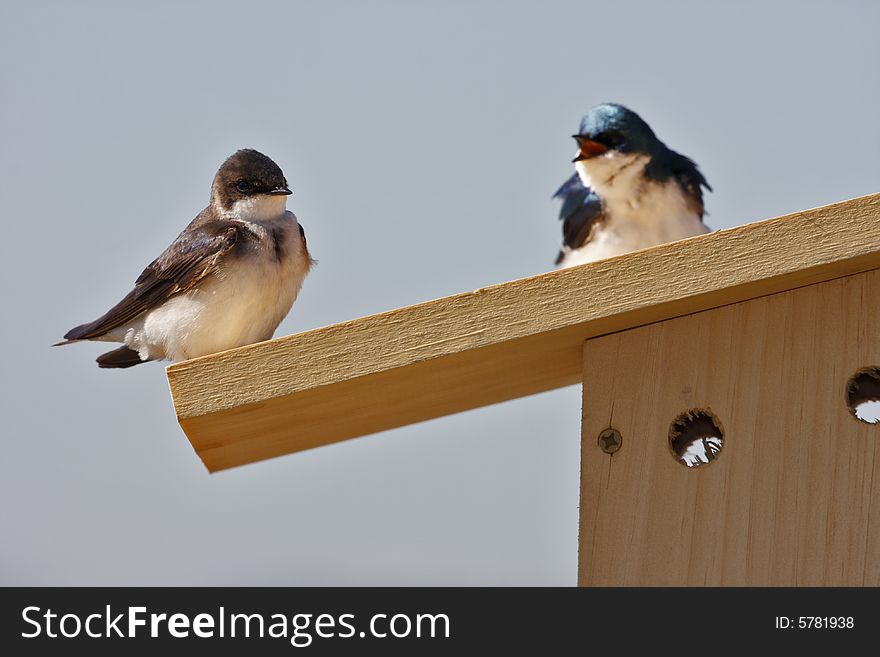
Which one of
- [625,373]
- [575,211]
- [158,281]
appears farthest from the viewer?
[575,211]

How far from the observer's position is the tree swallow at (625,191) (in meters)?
2.93

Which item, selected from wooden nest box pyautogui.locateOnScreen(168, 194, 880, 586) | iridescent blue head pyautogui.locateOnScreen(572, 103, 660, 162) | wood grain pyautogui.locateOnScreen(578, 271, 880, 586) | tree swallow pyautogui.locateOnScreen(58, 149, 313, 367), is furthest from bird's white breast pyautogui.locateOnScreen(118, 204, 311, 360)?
iridescent blue head pyautogui.locateOnScreen(572, 103, 660, 162)

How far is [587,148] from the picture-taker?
3025mm

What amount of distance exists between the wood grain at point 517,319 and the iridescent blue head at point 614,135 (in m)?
1.03

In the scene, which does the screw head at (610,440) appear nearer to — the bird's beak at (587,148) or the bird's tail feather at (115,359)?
the bird's tail feather at (115,359)

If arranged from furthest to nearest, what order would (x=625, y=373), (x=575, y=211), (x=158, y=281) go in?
(x=575, y=211) → (x=158, y=281) → (x=625, y=373)

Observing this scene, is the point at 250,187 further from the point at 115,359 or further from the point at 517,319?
the point at 517,319

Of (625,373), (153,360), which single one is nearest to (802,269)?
(625,373)

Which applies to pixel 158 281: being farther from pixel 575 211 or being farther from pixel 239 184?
pixel 575 211

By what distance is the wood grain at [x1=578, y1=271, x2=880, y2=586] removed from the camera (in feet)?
6.11

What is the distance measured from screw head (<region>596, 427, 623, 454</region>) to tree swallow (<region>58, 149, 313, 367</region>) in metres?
0.63
